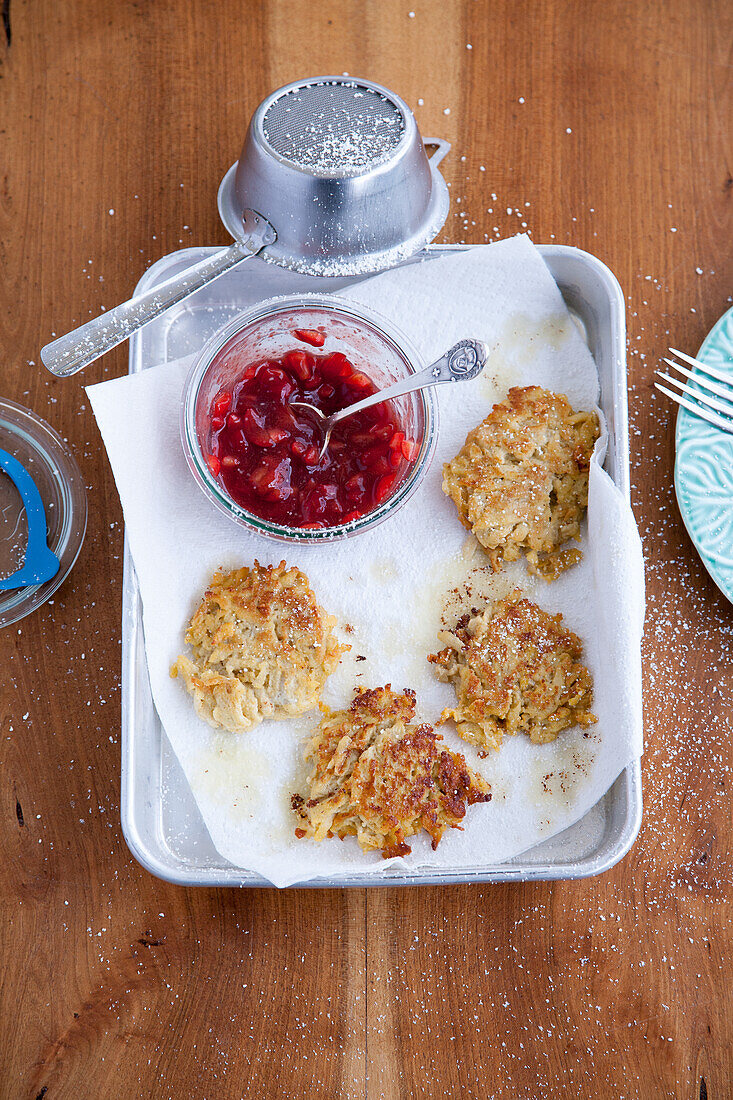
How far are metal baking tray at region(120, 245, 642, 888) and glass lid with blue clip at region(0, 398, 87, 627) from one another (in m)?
0.26

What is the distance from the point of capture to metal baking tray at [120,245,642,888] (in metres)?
1.86

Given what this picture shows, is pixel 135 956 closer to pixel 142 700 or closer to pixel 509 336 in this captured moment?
pixel 142 700

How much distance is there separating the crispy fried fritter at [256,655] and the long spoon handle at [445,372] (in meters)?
0.45

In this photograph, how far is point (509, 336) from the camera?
2072mm

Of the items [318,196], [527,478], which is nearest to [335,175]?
[318,196]

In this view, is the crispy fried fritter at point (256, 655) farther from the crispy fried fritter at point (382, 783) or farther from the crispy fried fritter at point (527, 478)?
the crispy fried fritter at point (527, 478)

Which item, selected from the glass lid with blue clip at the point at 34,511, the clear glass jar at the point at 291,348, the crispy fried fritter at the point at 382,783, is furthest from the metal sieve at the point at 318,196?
the crispy fried fritter at the point at 382,783

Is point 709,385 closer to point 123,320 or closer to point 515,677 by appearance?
point 515,677

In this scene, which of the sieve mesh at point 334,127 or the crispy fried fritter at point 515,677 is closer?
the sieve mesh at point 334,127

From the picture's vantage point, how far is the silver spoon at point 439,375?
1.82 m

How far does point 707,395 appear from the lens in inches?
83.9

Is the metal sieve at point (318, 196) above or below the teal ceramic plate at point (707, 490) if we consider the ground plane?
above

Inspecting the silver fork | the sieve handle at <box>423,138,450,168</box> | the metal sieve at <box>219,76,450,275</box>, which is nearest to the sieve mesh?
the metal sieve at <box>219,76,450,275</box>

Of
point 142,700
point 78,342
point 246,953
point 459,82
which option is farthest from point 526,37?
point 246,953
